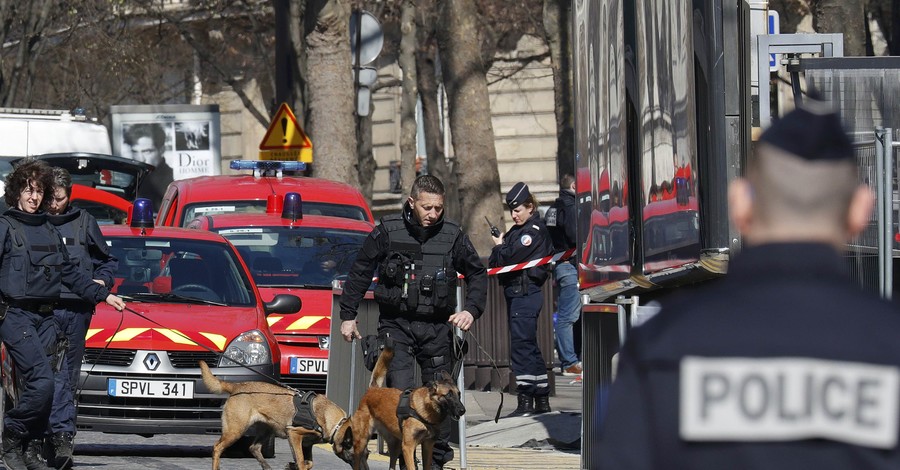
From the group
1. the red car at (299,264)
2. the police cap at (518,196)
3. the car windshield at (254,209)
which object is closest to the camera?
the red car at (299,264)

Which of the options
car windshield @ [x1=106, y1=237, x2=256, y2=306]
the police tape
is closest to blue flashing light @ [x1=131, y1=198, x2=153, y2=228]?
car windshield @ [x1=106, y1=237, x2=256, y2=306]

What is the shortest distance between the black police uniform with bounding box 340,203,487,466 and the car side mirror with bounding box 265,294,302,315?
180cm

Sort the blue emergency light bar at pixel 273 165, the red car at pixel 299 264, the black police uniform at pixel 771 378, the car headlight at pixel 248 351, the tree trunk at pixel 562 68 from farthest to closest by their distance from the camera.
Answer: the tree trunk at pixel 562 68, the blue emergency light bar at pixel 273 165, the red car at pixel 299 264, the car headlight at pixel 248 351, the black police uniform at pixel 771 378

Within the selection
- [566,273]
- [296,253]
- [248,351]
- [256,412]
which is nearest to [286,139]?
[566,273]

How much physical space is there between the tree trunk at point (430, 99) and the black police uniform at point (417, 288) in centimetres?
1565

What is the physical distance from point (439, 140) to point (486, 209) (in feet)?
34.0

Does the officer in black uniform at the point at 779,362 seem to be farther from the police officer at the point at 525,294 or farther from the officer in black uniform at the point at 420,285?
the police officer at the point at 525,294

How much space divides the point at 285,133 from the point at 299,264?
6.33m

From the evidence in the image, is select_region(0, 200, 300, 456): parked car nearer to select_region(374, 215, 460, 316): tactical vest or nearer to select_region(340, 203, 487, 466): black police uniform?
select_region(340, 203, 487, 466): black police uniform

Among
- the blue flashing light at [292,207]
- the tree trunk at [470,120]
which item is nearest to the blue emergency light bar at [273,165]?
the tree trunk at [470,120]

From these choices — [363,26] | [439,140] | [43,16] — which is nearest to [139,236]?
[363,26]

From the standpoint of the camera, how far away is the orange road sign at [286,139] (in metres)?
19.2

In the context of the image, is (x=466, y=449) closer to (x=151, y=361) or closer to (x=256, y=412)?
(x=256, y=412)

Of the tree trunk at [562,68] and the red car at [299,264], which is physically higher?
the tree trunk at [562,68]
